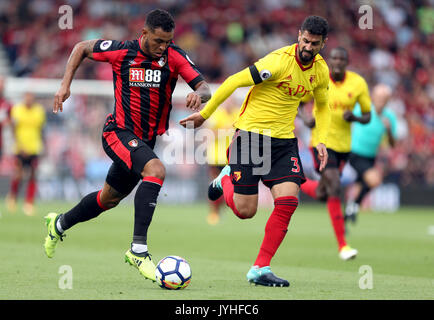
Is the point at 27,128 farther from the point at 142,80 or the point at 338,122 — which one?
the point at 142,80

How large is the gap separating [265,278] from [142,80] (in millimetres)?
2106

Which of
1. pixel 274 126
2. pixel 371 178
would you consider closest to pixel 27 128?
pixel 371 178

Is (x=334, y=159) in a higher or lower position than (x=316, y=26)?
lower

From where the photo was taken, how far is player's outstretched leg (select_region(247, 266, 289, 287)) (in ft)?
23.1

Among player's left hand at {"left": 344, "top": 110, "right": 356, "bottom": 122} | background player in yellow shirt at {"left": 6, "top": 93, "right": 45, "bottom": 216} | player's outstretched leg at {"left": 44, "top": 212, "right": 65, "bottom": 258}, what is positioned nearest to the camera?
player's outstretched leg at {"left": 44, "top": 212, "right": 65, "bottom": 258}

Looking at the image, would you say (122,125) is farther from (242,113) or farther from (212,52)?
(212,52)

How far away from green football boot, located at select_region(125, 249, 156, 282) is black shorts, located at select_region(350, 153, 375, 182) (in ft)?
24.7

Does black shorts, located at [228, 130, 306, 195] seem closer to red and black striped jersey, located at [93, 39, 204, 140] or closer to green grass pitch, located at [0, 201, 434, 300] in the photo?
red and black striped jersey, located at [93, 39, 204, 140]

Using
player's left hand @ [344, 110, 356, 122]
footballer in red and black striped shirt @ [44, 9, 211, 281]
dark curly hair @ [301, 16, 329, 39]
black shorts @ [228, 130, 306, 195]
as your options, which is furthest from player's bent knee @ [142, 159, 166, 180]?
player's left hand @ [344, 110, 356, 122]

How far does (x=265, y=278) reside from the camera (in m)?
7.11

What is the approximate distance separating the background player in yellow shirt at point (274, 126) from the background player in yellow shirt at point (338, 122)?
8.11 ft

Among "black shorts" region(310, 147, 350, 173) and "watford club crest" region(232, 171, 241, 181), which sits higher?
"black shorts" region(310, 147, 350, 173)

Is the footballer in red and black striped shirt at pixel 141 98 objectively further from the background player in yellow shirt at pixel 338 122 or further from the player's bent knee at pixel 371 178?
the player's bent knee at pixel 371 178
